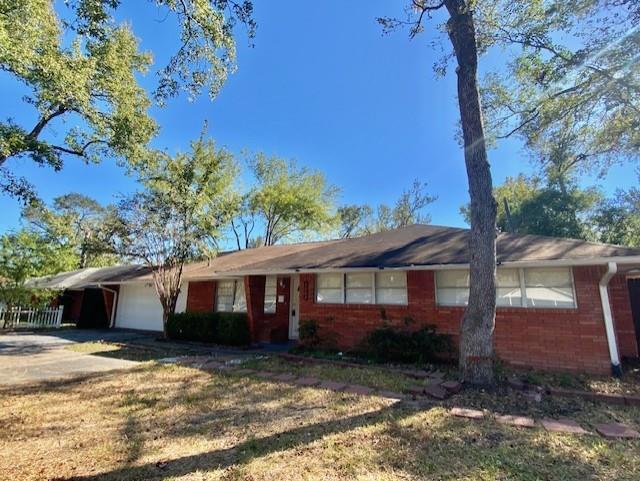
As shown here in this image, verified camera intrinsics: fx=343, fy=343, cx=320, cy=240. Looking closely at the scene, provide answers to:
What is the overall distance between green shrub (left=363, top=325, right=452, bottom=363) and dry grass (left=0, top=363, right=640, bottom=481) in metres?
2.56

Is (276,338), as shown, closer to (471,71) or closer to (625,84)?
(471,71)

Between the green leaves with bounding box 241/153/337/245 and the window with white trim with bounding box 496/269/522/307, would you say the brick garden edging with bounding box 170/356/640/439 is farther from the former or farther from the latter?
the green leaves with bounding box 241/153/337/245

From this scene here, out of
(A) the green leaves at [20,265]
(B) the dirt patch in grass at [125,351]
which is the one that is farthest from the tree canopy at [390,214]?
(A) the green leaves at [20,265]

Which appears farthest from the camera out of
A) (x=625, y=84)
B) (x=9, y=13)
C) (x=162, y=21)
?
(x=625, y=84)

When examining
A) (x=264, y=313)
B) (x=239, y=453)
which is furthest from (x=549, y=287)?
(x=264, y=313)

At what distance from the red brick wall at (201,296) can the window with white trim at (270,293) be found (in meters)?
3.17

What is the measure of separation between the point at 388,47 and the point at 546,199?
17201mm

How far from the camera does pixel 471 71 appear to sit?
690 cm

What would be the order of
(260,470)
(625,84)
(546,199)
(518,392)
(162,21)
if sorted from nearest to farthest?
(260,470), (518,392), (162,21), (625,84), (546,199)

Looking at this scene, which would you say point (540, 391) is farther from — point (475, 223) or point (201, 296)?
point (201, 296)

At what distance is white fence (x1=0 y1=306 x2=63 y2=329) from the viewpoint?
61.7 feet

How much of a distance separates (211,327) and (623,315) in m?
12.6

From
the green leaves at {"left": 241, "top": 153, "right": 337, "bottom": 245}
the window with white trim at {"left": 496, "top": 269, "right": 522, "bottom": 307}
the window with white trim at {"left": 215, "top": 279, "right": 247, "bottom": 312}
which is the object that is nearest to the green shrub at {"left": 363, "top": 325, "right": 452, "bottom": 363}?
the window with white trim at {"left": 496, "top": 269, "right": 522, "bottom": 307}

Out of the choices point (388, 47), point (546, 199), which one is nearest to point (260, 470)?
point (388, 47)
